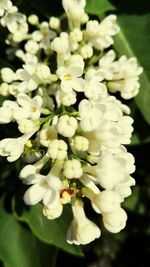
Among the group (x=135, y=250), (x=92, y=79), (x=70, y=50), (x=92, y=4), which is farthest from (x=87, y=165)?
(x=135, y=250)

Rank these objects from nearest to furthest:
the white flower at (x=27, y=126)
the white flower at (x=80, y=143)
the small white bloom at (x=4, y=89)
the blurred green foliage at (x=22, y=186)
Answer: the white flower at (x=80, y=143) → the white flower at (x=27, y=126) → the small white bloom at (x=4, y=89) → the blurred green foliage at (x=22, y=186)

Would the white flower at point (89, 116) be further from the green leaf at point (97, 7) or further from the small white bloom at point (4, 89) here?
the green leaf at point (97, 7)

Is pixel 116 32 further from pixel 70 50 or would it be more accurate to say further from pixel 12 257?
pixel 12 257

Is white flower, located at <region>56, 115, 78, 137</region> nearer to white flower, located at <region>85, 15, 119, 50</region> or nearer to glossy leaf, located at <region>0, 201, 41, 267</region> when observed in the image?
white flower, located at <region>85, 15, 119, 50</region>

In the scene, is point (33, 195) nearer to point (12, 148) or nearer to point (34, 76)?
point (12, 148)

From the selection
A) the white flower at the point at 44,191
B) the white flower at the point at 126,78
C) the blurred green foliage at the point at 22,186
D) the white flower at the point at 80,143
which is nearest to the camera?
the white flower at the point at 44,191

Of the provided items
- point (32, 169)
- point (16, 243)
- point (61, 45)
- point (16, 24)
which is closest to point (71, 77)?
point (61, 45)

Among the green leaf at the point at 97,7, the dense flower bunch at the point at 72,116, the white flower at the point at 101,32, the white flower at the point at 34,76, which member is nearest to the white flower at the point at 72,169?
the dense flower bunch at the point at 72,116

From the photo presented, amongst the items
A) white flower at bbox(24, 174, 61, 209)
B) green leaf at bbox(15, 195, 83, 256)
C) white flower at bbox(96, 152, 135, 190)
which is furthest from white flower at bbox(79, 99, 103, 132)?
green leaf at bbox(15, 195, 83, 256)
